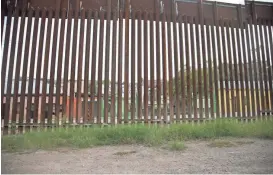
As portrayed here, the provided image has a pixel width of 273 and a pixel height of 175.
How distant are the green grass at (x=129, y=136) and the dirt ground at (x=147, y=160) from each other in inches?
9.0

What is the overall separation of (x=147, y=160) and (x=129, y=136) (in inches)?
43.7

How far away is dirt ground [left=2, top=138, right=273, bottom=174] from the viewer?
2.42 m

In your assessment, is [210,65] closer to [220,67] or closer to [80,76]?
[220,67]

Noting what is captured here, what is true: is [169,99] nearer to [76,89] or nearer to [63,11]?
[76,89]

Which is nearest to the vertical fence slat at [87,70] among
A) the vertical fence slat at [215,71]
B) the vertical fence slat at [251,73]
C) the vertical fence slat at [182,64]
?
the vertical fence slat at [182,64]

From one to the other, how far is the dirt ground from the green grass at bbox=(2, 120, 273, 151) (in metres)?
0.23

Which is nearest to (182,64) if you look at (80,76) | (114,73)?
(114,73)

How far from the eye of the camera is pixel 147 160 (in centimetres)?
279

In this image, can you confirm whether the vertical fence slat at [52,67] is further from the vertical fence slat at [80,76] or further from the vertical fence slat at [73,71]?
the vertical fence slat at [80,76]

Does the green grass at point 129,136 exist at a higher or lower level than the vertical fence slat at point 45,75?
lower

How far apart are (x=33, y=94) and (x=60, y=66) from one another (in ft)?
2.30

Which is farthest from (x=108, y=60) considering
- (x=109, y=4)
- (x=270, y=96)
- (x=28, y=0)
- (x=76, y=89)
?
(x=270, y=96)

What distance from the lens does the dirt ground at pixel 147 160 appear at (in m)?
2.42

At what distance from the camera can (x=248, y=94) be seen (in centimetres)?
538
